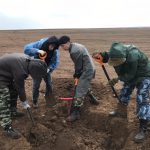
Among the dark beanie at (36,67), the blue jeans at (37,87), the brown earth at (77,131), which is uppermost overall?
the dark beanie at (36,67)

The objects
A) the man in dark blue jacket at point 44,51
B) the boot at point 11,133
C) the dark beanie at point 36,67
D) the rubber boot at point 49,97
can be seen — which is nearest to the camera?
the dark beanie at point 36,67

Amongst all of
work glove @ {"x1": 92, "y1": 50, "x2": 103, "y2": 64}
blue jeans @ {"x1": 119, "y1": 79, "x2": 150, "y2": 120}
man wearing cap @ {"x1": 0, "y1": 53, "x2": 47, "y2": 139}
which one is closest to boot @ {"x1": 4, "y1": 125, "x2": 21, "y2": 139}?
man wearing cap @ {"x1": 0, "y1": 53, "x2": 47, "y2": 139}

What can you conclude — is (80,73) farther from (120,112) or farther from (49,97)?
(49,97)

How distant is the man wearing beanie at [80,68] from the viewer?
28.4ft

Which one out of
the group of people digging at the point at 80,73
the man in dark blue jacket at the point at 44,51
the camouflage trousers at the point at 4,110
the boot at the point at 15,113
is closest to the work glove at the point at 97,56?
the group of people digging at the point at 80,73

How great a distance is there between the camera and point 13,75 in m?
7.91

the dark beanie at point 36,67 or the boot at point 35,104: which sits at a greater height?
the dark beanie at point 36,67

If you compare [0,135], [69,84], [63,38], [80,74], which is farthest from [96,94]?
[0,135]

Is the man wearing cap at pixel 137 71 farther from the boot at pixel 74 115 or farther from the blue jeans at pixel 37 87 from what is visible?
the blue jeans at pixel 37 87

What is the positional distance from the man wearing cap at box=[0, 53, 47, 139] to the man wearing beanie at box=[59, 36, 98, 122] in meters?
0.90

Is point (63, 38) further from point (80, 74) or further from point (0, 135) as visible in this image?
point (0, 135)

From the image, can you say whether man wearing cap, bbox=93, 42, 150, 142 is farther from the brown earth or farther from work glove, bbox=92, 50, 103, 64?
work glove, bbox=92, 50, 103, 64

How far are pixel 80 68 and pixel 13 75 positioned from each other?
1.53 metres

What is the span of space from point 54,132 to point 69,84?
7.37ft
